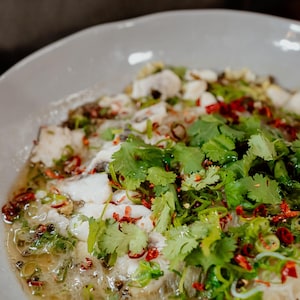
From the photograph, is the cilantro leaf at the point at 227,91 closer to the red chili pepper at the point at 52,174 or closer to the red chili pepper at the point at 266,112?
the red chili pepper at the point at 266,112

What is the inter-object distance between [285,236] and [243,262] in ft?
0.84

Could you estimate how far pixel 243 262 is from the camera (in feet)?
7.48

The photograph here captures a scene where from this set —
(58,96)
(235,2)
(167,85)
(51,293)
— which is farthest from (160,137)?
(235,2)

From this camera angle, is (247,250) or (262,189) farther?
(262,189)

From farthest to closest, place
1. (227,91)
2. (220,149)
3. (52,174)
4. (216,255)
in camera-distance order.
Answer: (227,91) < (52,174) < (220,149) < (216,255)

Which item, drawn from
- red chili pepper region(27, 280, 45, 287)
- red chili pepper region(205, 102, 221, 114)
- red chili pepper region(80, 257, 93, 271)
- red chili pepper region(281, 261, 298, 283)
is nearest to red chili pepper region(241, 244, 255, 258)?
red chili pepper region(281, 261, 298, 283)

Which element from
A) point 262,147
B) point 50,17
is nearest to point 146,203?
point 262,147

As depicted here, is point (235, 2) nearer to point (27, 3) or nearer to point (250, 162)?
point (27, 3)

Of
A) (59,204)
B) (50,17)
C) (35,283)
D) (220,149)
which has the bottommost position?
(35,283)

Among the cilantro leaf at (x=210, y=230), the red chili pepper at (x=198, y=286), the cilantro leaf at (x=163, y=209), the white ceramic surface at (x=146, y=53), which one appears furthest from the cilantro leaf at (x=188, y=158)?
the white ceramic surface at (x=146, y=53)

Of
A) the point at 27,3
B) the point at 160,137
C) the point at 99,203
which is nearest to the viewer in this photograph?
the point at 99,203

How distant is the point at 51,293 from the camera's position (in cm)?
251

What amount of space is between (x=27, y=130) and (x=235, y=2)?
235 centimetres

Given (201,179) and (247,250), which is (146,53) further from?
(247,250)
